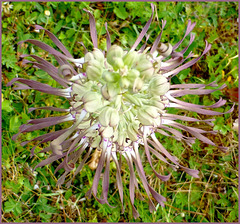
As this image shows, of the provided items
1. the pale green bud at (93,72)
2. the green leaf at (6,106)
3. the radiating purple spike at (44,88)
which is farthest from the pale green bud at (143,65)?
the green leaf at (6,106)

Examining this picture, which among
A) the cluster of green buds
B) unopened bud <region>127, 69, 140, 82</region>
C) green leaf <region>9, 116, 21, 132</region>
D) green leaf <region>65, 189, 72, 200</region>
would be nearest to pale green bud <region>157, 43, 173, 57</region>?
the cluster of green buds

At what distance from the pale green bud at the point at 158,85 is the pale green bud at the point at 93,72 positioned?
0.34 meters

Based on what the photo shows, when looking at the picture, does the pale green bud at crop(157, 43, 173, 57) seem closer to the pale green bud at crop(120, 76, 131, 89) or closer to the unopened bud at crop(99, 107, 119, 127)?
the pale green bud at crop(120, 76, 131, 89)

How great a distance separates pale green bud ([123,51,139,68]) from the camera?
1.81 metres

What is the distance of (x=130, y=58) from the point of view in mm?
1809

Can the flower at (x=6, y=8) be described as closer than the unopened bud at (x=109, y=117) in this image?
No

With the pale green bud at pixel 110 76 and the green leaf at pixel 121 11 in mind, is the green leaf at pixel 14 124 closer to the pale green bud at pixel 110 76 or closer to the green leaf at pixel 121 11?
the green leaf at pixel 121 11

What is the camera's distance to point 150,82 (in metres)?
1.86

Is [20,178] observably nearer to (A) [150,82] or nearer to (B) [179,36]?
(A) [150,82]

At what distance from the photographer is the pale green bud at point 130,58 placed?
1806 millimetres

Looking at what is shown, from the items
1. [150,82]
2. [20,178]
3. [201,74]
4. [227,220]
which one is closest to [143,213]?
[227,220]

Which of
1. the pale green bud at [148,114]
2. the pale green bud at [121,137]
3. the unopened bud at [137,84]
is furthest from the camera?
the pale green bud at [121,137]

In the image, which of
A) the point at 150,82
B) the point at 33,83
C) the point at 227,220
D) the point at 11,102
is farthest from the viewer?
the point at 227,220

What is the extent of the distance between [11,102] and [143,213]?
201cm
